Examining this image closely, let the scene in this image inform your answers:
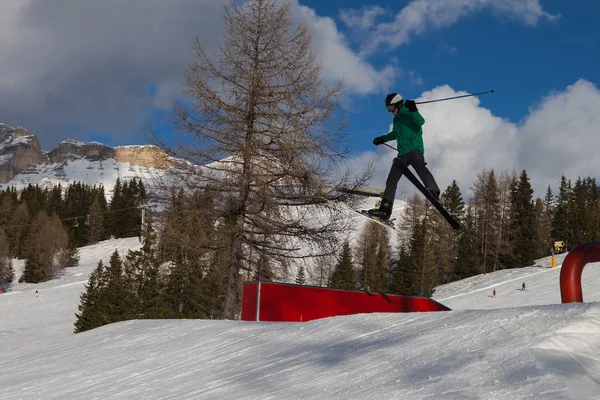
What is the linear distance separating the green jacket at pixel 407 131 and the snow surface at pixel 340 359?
2.37 metres

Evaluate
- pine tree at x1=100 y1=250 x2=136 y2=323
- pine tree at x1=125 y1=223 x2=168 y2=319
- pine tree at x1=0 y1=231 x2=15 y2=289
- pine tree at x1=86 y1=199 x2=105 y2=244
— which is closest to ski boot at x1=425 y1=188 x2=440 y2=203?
pine tree at x1=125 y1=223 x2=168 y2=319

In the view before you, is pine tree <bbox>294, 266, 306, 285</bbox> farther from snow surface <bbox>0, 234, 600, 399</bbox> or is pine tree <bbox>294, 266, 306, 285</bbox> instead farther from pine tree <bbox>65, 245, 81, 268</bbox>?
pine tree <bbox>65, 245, 81, 268</bbox>

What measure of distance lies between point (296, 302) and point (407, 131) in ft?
16.9

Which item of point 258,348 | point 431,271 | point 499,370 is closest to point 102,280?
point 431,271

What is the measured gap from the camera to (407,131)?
702 cm

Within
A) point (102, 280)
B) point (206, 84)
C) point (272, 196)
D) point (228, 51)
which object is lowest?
point (102, 280)

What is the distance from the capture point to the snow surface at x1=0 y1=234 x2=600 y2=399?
326 centimetres

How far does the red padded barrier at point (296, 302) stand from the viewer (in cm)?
1069

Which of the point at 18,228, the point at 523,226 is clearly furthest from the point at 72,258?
the point at 523,226

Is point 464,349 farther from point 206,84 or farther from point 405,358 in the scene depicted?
point 206,84

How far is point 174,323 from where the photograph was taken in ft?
29.3

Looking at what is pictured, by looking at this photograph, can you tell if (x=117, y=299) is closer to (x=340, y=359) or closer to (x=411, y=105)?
(x=411, y=105)

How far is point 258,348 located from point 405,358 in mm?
2136

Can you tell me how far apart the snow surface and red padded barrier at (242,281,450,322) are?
6.62 ft
